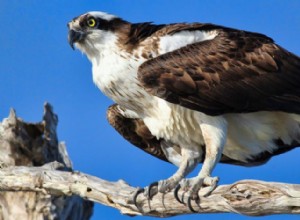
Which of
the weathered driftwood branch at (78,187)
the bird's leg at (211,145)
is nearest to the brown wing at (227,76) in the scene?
the bird's leg at (211,145)

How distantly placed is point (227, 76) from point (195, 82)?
39cm

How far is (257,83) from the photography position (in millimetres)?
10234

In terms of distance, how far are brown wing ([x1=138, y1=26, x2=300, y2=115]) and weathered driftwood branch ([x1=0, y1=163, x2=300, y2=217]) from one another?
1096 millimetres

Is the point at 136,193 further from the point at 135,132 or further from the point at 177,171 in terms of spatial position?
the point at 135,132

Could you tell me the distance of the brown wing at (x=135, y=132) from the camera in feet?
37.7

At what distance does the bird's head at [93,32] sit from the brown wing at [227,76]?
0.67m

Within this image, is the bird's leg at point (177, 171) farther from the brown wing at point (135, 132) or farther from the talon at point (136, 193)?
the brown wing at point (135, 132)

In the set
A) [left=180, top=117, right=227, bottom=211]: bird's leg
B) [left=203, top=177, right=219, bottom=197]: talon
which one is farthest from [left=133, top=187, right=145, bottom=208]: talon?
[left=203, top=177, right=219, bottom=197]: talon

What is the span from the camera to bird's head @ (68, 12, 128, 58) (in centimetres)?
1045

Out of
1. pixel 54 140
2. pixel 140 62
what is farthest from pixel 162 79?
pixel 54 140

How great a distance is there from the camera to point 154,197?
996cm

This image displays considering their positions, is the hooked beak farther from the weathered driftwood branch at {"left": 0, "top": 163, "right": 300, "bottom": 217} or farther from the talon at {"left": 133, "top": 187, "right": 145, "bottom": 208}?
the talon at {"left": 133, "top": 187, "right": 145, "bottom": 208}

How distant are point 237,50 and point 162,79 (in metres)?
0.96

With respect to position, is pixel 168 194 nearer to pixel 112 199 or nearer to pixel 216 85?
pixel 112 199
